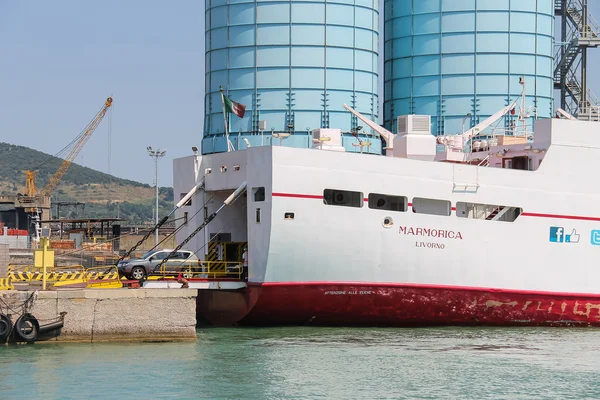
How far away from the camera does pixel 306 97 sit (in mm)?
47562

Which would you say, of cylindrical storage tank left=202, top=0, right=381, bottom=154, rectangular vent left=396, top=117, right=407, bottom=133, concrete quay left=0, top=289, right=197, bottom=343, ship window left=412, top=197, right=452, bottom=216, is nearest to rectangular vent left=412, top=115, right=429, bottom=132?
rectangular vent left=396, top=117, right=407, bottom=133

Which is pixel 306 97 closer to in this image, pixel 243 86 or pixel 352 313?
pixel 243 86

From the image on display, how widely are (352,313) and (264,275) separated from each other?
8.90ft

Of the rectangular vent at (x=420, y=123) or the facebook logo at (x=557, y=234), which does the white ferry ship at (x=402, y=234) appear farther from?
the rectangular vent at (x=420, y=123)

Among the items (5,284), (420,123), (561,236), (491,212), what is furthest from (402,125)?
(5,284)

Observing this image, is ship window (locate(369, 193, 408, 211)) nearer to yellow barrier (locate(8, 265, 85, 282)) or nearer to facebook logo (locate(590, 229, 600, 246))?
facebook logo (locate(590, 229, 600, 246))

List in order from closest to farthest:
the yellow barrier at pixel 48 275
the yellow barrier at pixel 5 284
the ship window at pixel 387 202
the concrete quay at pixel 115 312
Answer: the concrete quay at pixel 115 312, the yellow barrier at pixel 5 284, the ship window at pixel 387 202, the yellow barrier at pixel 48 275

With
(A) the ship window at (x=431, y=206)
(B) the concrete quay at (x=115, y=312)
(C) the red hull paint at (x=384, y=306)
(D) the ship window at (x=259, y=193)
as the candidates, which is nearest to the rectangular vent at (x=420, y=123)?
(A) the ship window at (x=431, y=206)

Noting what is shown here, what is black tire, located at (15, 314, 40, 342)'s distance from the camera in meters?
24.8

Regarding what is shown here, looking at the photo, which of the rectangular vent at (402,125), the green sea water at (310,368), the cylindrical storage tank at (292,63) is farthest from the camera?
the cylindrical storage tank at (292,63)

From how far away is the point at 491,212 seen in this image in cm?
3083

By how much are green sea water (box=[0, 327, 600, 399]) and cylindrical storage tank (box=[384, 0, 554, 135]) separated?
21295 millimetres

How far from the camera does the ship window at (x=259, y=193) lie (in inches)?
1129

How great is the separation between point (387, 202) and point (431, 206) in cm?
146
